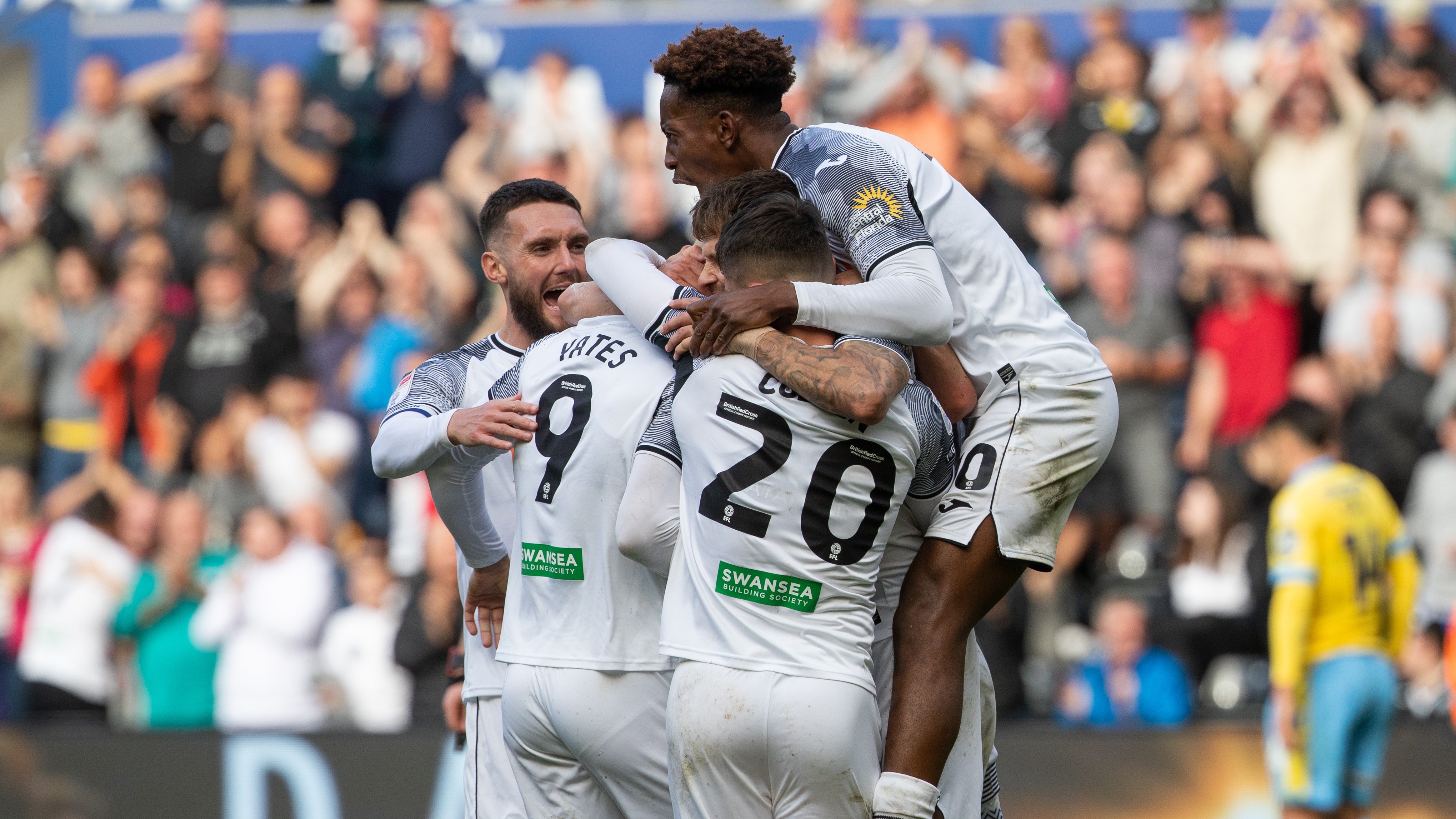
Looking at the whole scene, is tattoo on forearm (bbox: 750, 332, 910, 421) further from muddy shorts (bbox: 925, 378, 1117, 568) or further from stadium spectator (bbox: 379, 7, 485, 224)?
stadium spectator (bbox: 379, 7, 485, 224)

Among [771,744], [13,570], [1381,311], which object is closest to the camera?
[771,744]

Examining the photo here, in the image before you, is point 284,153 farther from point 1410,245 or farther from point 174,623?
point 1410,245

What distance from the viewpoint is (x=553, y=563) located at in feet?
16.1

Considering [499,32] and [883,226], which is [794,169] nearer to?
[883,226]

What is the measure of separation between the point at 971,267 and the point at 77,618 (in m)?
8.04

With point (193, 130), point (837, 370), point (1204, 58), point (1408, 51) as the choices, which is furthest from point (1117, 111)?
point (837, 370)

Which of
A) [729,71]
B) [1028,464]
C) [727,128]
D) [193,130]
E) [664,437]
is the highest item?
[193,130]

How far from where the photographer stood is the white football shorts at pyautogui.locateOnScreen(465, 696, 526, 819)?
5207mm

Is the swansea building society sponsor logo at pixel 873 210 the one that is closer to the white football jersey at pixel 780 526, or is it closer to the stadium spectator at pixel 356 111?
the white football jersey at pixel 780 526

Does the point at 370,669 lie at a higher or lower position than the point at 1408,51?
lower

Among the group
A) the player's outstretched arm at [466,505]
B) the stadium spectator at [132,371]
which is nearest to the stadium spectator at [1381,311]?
the player's outstretched arm at [466,505]

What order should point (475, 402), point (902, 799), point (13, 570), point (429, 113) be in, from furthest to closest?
point (429, 113)
point (13, 570)
point (475, 402)
point (902, 799)

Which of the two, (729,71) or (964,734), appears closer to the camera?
(964,734)

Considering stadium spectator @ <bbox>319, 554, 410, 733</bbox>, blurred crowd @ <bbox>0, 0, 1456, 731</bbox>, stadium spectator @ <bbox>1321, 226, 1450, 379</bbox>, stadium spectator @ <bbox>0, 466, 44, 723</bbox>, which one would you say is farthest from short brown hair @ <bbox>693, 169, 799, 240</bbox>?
stadium spectator @ <bbox>0, 466, 44, 723</bbox>
